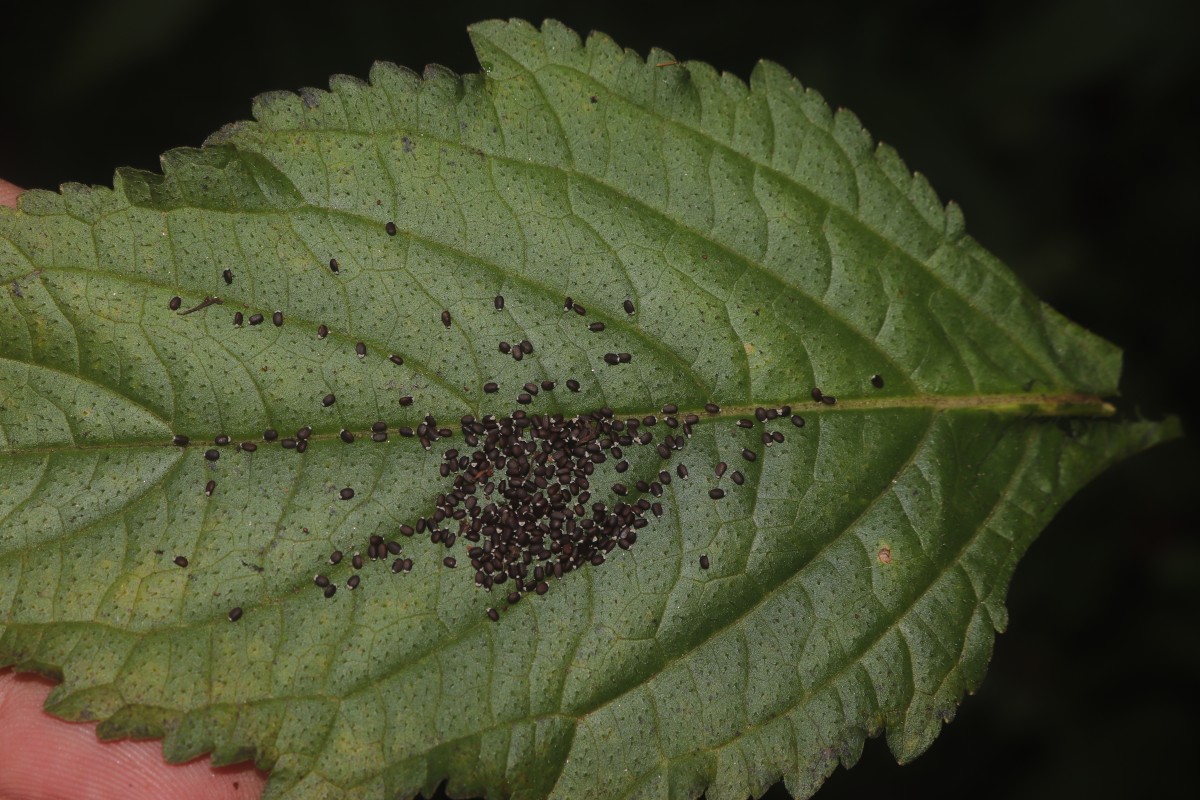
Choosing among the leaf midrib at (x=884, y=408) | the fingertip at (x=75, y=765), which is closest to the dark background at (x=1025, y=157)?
the leaf midrib at (x=884, y=408)

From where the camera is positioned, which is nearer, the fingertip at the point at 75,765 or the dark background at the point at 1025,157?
the fingertip at the point at 75,765

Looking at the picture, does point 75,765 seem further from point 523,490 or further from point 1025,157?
point 1025,157

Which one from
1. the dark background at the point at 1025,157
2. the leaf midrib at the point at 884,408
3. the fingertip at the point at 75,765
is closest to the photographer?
the leaf midrib at the point at 884,408

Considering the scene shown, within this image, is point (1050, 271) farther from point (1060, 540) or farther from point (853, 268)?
point (853, 268)

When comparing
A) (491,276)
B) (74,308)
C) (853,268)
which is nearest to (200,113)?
(74,308)

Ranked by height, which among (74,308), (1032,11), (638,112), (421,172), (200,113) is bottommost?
(74,308)

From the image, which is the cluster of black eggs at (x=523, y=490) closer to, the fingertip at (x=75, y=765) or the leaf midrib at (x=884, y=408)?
the leaf midrib at (x=884, y=408)

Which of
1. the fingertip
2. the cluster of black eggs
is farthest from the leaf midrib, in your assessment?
the fingertip
